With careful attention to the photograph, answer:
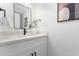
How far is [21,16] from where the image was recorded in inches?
90.7


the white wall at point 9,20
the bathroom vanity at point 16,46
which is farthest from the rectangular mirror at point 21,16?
the bathroom vanity at point 16,46

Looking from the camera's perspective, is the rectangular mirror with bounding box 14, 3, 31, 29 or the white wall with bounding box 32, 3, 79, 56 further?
the rectangular mirror with bounding box 14, 3, 31, 29

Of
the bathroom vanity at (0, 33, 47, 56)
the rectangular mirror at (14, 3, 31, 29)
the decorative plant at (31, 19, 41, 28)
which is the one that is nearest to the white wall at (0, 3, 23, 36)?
the rectangular mirror at (14, 3, 31, 29)

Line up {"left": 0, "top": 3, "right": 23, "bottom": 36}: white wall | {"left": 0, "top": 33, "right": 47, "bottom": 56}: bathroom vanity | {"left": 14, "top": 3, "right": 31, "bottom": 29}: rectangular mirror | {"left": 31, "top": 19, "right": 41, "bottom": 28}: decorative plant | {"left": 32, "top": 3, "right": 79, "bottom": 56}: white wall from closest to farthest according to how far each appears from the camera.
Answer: {"left": 0, "top": 33, "right": 47, "bottom": 56}: bathroom vanity → {"left": 0, "top": 3, "right": 23, "bottom": 36}: white wall → {"left": 32, "top": 3, "right": 79, "bottom": 56}: white wall → {"left": 14, "top": 3, "right": 31, "bottom": 29}: rectangular mirror → {"left": 31, "top": 19, "right": 41, "bottom": 28}: decorative plant

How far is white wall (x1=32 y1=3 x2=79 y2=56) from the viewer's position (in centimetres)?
200

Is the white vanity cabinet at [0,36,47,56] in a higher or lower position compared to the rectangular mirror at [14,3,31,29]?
lower

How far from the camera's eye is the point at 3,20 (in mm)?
1807

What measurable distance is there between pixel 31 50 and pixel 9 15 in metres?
0.77

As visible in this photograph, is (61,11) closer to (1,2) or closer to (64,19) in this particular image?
(64,19)

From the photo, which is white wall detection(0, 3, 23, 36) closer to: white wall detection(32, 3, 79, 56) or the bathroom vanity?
the bathroom vanity

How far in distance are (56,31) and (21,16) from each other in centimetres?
74

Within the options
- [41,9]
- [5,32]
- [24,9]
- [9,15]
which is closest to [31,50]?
[5,32]

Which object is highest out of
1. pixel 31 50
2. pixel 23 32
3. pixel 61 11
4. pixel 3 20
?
pixel 61 11

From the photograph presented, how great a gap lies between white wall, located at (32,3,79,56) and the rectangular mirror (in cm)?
24
